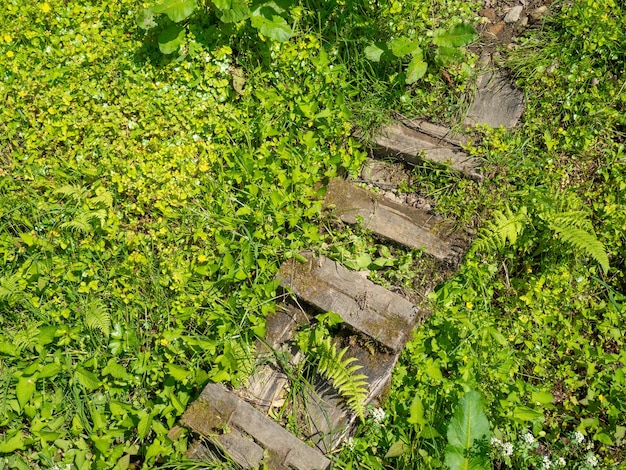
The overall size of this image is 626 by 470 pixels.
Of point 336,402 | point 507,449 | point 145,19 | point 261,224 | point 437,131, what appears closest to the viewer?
point 507,449

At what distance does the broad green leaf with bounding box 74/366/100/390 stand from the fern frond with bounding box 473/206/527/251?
2.57 metres

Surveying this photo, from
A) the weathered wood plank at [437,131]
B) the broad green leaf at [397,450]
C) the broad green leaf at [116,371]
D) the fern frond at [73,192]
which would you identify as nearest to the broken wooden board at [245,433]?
the broad green leaf at [397,450]

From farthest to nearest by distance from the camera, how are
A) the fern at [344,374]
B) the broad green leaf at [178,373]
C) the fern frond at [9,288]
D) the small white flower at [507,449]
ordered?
the fern frond at [9,288] < the broad green leaf at [178,373] < the fern at [344,374] < the small white flower at [507,449]

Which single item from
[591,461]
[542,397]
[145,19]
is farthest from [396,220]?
[145,19]

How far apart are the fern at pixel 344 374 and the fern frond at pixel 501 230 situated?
1125 millimetres

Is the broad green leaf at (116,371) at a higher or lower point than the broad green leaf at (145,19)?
lower

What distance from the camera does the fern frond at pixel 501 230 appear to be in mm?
3756

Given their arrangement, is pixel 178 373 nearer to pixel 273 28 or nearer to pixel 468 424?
pixel 468 424

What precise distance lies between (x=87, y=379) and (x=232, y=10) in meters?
2.73

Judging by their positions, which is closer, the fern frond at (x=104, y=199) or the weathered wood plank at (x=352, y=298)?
the weathered wood plank at (x=352, y=298)

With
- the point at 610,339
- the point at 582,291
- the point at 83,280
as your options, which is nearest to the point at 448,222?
the point at 582,291

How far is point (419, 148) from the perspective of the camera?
13.5ft

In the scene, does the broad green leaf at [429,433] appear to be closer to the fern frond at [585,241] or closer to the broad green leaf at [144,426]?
the fern frond at [585,241]

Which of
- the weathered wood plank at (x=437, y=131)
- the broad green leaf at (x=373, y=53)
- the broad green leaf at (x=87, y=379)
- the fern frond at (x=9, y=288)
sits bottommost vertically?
the broad green leaf at (x=87, y=379)
